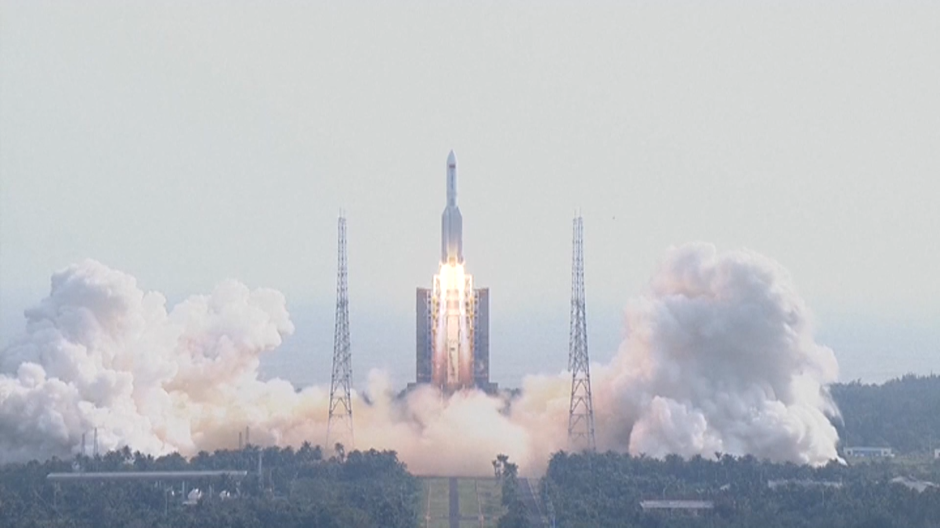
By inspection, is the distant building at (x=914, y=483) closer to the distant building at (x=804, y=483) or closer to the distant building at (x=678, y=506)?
the distant building at (x=804, y=483)

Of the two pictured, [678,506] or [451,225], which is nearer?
[678,506]

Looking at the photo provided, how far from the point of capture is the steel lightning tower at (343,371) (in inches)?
2269

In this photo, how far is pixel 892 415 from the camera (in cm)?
7094

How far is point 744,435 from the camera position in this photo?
190 feet

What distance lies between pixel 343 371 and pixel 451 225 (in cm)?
467

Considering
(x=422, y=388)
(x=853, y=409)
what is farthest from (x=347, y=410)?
(x=853, y=409)

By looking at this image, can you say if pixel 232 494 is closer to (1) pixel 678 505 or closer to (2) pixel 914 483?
(1) pixel 678 505

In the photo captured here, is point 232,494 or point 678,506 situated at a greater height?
point 232,494

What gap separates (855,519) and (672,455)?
8.24 m

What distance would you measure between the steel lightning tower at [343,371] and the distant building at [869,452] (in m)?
13.8

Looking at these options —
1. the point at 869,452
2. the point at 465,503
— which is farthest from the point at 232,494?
the point at 869,452

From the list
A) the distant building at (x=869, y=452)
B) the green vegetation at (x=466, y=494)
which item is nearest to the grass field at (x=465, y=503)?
the green vegetation at (x=466, y=494)

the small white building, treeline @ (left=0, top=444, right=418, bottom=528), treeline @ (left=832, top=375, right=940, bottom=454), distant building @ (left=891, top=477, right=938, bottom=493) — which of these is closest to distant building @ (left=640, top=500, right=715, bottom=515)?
the small white building

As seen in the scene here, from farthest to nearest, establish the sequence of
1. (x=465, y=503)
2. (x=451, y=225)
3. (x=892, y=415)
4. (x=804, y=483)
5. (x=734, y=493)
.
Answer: (x=892, y=415), (x=451, y=225), (x=804, y=483), (x=465, y=503), (x=734, y=493)
